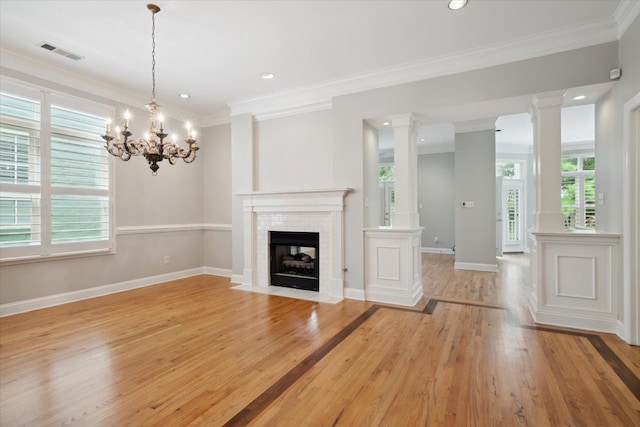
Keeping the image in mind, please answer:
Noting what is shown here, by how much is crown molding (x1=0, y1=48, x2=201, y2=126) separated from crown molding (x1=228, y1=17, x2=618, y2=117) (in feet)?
5.46

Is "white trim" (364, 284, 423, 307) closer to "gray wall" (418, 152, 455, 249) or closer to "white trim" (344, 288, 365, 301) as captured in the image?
"white trim" (344, 288, 365, 301)

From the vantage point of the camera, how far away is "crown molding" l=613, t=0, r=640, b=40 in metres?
2.80

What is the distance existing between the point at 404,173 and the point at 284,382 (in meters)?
3.11

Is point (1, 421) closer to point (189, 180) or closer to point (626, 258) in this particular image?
point (189, 180)

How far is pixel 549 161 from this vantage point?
3.61 metres

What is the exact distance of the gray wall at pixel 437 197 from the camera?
30.5 ft

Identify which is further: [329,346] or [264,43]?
[264,43]

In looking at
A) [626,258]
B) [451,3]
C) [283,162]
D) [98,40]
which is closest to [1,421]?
[98,40]

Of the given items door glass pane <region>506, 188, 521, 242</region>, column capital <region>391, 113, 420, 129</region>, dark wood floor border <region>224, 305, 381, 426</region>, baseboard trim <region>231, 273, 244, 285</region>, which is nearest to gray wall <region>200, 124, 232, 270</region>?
Result: baseboard trim <region>231, 273, 244, 285</region>

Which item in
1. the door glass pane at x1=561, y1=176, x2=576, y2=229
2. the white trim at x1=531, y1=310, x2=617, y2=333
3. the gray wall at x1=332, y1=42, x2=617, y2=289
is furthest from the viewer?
the door glass pane at x1=561, y1=176, x2=576, y2=229

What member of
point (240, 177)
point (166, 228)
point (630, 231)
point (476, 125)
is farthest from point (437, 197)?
point (166, 228)

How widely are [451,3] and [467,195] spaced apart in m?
4.54

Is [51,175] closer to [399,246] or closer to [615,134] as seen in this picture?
[399,246]

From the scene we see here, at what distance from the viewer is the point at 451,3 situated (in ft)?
9.52
